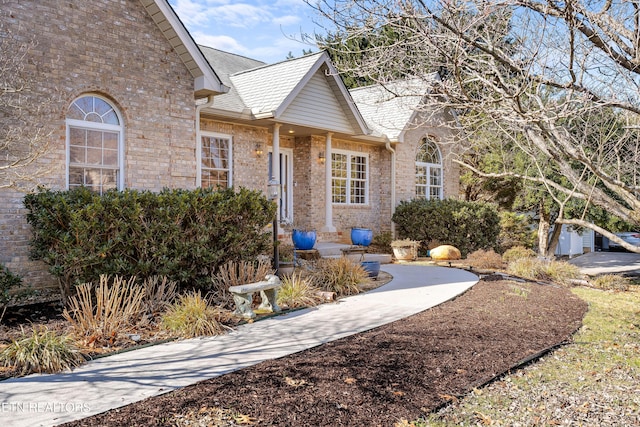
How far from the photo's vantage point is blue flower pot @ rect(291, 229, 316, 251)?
13.0 metres

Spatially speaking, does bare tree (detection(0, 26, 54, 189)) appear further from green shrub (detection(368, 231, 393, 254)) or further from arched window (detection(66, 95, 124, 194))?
green shrub (detection(368, 231, 393, 254))

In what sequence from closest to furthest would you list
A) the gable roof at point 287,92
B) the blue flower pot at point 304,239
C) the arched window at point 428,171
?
the gable roof at point 287,92 → the blue flower pot at point 304,239 → the arched window at point 428,171

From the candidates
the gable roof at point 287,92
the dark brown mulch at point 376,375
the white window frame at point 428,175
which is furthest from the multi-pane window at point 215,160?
the white window frame at point 428,175

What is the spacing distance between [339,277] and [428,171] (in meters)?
10.4

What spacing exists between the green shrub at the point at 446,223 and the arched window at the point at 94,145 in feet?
32.2

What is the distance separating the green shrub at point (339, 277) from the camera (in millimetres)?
9422

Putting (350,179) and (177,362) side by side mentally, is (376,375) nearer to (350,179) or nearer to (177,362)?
(177,362)

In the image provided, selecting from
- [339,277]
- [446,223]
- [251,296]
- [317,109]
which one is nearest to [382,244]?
[446,223]

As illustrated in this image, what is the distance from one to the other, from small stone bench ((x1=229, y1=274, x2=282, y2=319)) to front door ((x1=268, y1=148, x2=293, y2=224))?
721 cm

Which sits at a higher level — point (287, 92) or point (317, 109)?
point (287, 92)

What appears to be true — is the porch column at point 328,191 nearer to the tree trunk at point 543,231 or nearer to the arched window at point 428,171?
the arched window at point 428,171

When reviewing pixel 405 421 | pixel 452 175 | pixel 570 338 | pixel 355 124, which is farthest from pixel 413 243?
pixel 405 421

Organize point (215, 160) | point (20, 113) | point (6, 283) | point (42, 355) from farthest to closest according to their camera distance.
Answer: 1. point (215, 160)
2. point (20, 113)
3. point (6, 283)
4. point (42, 355)

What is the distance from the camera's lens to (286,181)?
1524 centimetres
